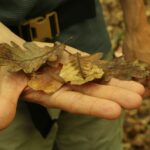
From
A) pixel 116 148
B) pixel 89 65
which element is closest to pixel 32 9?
pixel 89 65

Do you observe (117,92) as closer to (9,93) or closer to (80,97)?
(80,97)

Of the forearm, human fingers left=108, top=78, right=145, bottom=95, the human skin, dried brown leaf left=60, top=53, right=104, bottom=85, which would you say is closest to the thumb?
the human skin

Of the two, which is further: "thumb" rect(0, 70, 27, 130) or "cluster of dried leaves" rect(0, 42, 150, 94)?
"cluster of dried leaves" rect(0, 42, 150, 94)

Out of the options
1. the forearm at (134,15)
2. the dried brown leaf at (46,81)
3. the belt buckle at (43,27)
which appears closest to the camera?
the dried brown leaf at (46,81)

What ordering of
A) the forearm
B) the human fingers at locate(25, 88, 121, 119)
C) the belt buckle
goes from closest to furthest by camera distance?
the human fingers at locate(25, 88, 121, 119) < the belt buckle < the forearm

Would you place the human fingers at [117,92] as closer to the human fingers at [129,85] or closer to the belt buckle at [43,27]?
the human fingers at [129,85]

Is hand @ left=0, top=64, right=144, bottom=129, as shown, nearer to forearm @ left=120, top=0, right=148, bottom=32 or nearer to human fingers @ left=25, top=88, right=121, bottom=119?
human fingers @ left=25, top=88, right=121, bottom=119

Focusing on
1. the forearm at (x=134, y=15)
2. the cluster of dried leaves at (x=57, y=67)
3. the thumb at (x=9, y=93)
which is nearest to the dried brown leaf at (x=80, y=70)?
the cluster of dried leaves at (x=57, y=67)
